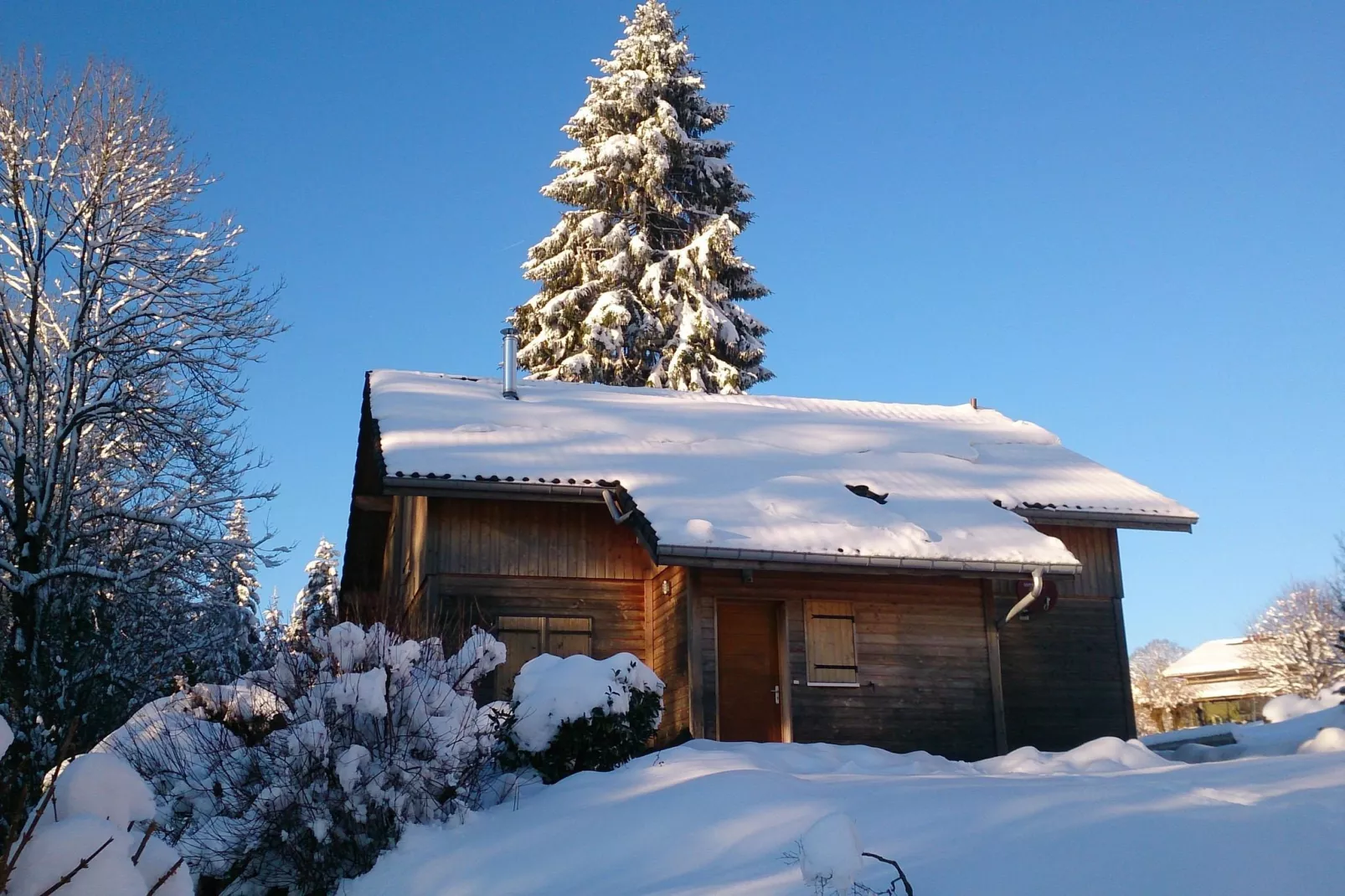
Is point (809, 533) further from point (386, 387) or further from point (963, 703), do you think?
point (386, 387)

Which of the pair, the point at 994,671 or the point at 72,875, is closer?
the point at 72,875

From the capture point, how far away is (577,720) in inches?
375

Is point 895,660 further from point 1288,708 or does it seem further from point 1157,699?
point 1157,699

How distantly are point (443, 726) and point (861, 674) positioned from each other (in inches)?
278

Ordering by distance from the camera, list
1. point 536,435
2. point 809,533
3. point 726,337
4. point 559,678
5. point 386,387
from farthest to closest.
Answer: point 726,337
point 386,387
point 536,435
point 809,533
point 559,678

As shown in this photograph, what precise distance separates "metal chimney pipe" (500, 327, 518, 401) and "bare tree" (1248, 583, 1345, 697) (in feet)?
77.2

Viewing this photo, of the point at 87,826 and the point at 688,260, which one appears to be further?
the point at 688,260

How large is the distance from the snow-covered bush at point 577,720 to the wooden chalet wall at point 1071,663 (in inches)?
274

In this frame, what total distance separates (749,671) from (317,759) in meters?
7.74

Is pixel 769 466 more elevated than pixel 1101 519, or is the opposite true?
pixel 769 466

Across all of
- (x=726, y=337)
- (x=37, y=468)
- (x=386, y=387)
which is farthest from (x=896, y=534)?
(x=726, y=337)

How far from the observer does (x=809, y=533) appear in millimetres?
13773

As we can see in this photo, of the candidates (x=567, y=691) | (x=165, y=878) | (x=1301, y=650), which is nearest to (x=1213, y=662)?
(x=1301, y=650)

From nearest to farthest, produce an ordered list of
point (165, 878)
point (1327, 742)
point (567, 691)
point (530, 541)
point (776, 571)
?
point (165, 878) → point (567, 691) → point (1327, 742) → point (776, 571) → point (530, 541)
